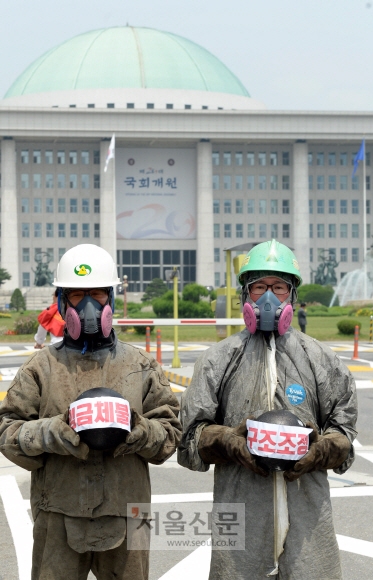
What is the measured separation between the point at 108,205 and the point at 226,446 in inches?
3532

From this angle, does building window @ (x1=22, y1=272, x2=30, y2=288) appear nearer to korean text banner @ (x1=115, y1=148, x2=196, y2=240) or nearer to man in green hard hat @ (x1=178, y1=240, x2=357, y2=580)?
korean text banner @ (x1=115, y1=148, x2=196, y2=240)

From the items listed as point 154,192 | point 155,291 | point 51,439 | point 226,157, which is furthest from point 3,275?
point 51,439

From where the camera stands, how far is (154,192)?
94312mm

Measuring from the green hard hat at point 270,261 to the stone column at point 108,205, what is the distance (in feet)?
291

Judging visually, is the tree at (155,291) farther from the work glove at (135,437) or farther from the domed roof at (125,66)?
the work glove at (135,437)

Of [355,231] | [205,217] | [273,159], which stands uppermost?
[273,159]

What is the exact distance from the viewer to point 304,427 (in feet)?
11.3

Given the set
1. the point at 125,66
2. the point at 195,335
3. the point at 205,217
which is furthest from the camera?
the point at 125,66

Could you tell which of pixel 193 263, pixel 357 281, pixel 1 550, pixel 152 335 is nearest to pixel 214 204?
pixel 193 263

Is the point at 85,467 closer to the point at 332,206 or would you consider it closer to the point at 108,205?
the point at 108,205

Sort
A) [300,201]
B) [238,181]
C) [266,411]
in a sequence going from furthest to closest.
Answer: [238,181] < [300,201] < [266,411]

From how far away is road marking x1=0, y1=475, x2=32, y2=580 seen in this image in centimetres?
566

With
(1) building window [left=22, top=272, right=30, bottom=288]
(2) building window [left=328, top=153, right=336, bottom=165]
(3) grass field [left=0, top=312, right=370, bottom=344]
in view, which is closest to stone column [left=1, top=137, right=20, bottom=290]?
(1) building window [left=22, top=272, right=30, bottom=288]

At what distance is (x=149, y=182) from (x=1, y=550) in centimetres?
8962
